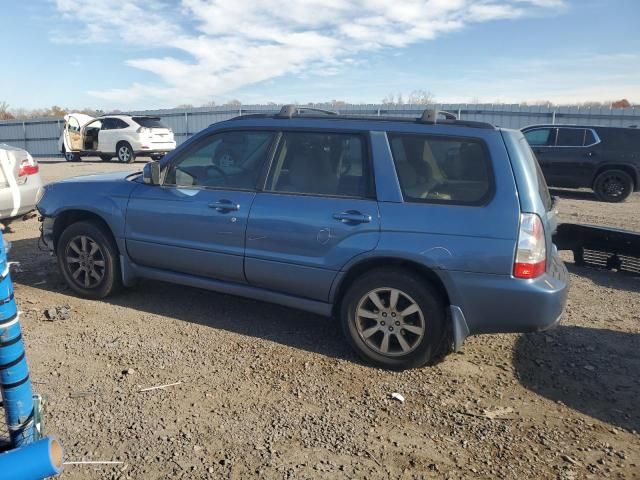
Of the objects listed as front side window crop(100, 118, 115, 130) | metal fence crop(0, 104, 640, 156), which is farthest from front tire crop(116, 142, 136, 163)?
metal fence crop(0, 104, 640, 156)

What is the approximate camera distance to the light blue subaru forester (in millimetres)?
3410

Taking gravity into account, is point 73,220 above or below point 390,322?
above

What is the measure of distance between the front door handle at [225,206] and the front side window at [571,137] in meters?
10.8

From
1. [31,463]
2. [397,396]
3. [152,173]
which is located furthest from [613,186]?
[31,463]

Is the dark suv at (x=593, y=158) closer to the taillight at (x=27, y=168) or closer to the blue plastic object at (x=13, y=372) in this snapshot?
the taillight at (x=27, y=168)

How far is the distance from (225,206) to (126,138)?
16.6m

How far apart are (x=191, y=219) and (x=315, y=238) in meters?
1.16

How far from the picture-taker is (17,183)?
276 inches

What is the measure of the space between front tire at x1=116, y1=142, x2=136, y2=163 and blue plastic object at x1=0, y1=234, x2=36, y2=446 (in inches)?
718

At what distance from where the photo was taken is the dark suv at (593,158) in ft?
39.3

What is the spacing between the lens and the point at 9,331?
2.21m

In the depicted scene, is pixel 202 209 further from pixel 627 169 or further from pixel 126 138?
pixel 126 138

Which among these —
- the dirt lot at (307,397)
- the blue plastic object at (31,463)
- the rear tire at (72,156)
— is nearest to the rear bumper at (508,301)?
the dirt lot at (307,397)

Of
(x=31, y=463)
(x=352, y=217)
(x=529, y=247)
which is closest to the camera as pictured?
(x=31, y=463)
